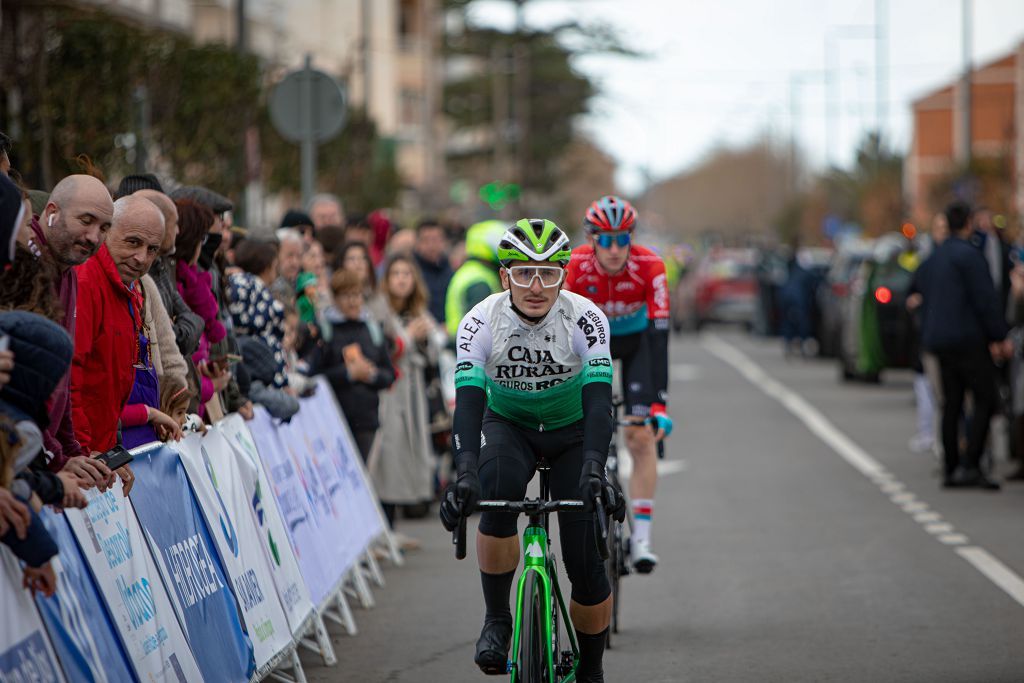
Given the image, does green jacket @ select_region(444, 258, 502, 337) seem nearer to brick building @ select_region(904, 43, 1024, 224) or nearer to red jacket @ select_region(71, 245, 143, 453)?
red jacket @ select_region(71, 245, 143, 453)

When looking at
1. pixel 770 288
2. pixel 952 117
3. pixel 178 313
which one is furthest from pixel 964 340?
pixel 952 117

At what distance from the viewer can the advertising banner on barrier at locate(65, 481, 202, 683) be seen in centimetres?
576

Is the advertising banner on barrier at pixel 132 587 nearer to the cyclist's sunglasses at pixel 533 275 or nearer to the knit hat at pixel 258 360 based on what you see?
the cyclist's sunglasses at pixel 533 275

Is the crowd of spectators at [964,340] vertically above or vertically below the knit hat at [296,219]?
below

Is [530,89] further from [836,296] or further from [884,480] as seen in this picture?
[884,480]

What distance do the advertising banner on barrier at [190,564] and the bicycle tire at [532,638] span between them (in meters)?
1.17

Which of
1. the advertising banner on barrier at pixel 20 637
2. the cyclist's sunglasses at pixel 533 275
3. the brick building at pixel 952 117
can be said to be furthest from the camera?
the brick building at pixel 952 117

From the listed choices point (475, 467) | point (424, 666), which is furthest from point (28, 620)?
point (424, 666)

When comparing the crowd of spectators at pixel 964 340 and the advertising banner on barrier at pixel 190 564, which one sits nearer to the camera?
the advertising banner on barrier at pixel 190 564

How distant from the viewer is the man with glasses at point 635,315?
9445 millimetres

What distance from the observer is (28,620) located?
509 centimetres

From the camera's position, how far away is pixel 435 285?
16078 mm

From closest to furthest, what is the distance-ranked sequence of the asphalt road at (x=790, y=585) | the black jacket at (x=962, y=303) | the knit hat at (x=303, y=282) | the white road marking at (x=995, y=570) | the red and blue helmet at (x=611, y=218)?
1. the asphalt road at (x=790, y=585)
2. the red and blue helmet at (x=611, y=218)
3. the white road marking at (x=995, y=570)
4. the knit hat at (x=303, y=282)
5. the black jacket at (x=962, y=303)

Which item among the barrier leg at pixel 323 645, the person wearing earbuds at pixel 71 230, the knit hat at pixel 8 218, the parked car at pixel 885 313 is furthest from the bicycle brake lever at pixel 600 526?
the parked car at pixel 885 313
